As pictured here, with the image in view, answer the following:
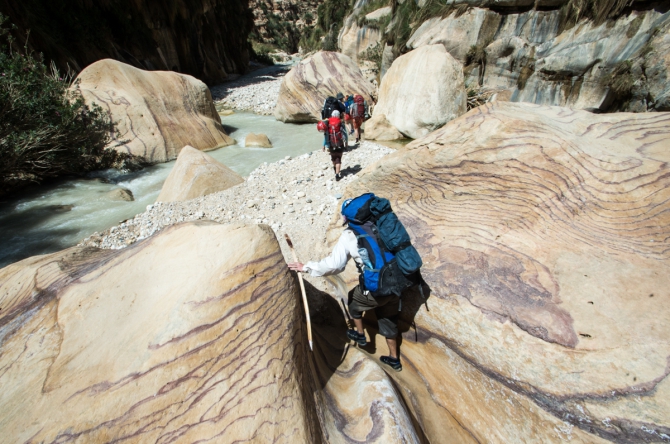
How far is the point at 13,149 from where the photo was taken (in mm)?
6289

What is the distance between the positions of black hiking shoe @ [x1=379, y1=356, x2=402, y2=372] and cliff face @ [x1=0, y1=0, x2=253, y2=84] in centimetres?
1354

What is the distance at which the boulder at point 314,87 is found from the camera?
1239 centimetres

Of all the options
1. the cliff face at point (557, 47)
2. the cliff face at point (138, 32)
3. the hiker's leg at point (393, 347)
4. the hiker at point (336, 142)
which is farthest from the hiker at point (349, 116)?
the cliff face at point (138, 32)

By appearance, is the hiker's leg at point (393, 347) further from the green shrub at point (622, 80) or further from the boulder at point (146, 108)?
the boulder at point (146, 108)

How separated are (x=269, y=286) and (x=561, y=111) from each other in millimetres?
3005

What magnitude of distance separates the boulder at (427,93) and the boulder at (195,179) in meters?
5.45

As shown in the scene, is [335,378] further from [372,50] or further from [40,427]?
[372,50]

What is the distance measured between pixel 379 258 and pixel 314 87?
11.6 meters

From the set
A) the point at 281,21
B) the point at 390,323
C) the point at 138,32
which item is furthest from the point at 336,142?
the point at 281,21

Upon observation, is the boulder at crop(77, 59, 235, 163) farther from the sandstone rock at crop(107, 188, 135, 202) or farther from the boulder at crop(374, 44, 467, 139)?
the boulder at crop(374, 44, 467, 139)

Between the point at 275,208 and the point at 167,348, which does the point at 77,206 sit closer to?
the point at 275,208

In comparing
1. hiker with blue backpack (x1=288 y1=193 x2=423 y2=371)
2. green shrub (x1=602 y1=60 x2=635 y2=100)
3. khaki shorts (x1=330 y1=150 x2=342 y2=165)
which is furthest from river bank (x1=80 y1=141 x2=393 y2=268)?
green shrub (x1=602 y1=60 x2=635 y2=100)

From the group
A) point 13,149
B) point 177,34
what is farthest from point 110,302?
point 177,34

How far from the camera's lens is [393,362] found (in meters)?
2.47
